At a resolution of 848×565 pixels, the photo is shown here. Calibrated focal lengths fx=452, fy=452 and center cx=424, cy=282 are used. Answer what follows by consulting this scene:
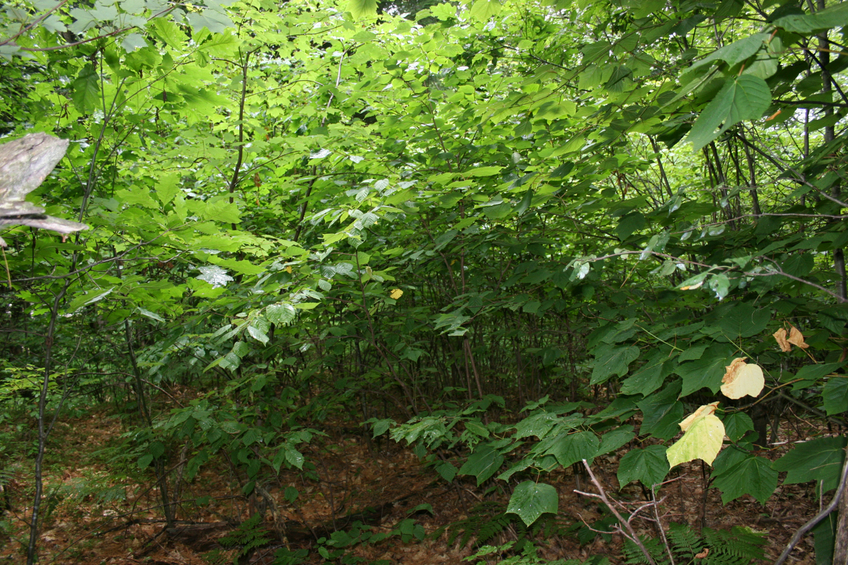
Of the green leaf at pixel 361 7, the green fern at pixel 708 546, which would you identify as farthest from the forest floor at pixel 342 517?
the green leaf at pixel 361 7

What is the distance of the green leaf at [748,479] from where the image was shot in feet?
4.20

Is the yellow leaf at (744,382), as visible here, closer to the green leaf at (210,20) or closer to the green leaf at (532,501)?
the green leaf at (532,501)

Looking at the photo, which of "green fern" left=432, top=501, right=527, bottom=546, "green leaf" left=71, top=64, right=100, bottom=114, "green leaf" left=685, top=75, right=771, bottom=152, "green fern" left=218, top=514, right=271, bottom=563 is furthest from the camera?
"green fern" left=218, top=514, right=271, bottom=563

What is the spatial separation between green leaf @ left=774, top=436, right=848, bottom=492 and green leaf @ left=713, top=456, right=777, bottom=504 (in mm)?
35

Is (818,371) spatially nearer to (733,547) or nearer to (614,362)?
(614,362)

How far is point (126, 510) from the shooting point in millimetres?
4094

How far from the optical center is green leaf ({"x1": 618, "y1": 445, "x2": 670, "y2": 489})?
1.35 metres

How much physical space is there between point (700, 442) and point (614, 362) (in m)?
0.65

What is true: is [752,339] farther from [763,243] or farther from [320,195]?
[320,195]

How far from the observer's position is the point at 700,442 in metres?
1.00

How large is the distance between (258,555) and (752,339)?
11.7ft

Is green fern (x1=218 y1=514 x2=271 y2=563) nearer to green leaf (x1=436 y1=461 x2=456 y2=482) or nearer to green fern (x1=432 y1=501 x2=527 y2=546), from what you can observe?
green fern (x1=432 y1=501 x2=527 y2=546)

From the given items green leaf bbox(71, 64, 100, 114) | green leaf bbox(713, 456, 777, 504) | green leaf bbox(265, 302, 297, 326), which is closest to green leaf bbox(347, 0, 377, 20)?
green leaf bbox(265, 302, 297, 326)

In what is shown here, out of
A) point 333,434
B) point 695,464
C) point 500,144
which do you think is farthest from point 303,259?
point 695,464
